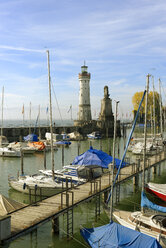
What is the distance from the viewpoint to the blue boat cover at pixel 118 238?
489 inches

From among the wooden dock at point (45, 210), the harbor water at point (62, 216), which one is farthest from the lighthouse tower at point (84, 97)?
the wooden dock at point (45, 210)

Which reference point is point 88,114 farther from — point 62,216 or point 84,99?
point 62,216

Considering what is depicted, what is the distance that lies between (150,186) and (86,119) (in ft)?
217

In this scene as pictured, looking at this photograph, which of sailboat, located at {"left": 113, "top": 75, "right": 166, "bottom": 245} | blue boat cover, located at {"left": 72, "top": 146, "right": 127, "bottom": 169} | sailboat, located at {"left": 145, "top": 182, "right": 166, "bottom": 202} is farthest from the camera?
blue boat cover, located at {"left": 72, "top": 146, "right": 127, "bottom": 169}

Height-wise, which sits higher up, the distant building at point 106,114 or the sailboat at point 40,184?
the distant building at point 106,114

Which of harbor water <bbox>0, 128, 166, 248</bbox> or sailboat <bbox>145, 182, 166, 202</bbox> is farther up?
sailboat <bbox>145, 182, 166, 202</bbox>

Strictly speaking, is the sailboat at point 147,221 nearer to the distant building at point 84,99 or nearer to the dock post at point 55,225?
the dock post at point 55,225

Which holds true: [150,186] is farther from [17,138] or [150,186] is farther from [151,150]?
[17,138]

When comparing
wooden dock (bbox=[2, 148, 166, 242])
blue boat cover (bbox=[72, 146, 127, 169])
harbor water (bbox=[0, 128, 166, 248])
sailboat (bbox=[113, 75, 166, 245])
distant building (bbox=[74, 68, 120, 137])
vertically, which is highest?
distant building (bbox=[74, 68, 120, 137])

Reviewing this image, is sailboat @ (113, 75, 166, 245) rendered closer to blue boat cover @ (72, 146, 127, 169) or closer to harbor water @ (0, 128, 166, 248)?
harbor water @ (0, 128, 166, 248)

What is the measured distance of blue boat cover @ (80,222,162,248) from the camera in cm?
1242

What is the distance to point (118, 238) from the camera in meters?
12.8

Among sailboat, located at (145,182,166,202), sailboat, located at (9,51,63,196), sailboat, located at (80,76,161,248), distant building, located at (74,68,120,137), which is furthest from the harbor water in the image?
distant building, located at (74,68,120,137)

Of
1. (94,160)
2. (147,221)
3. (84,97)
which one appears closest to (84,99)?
(84,97)
